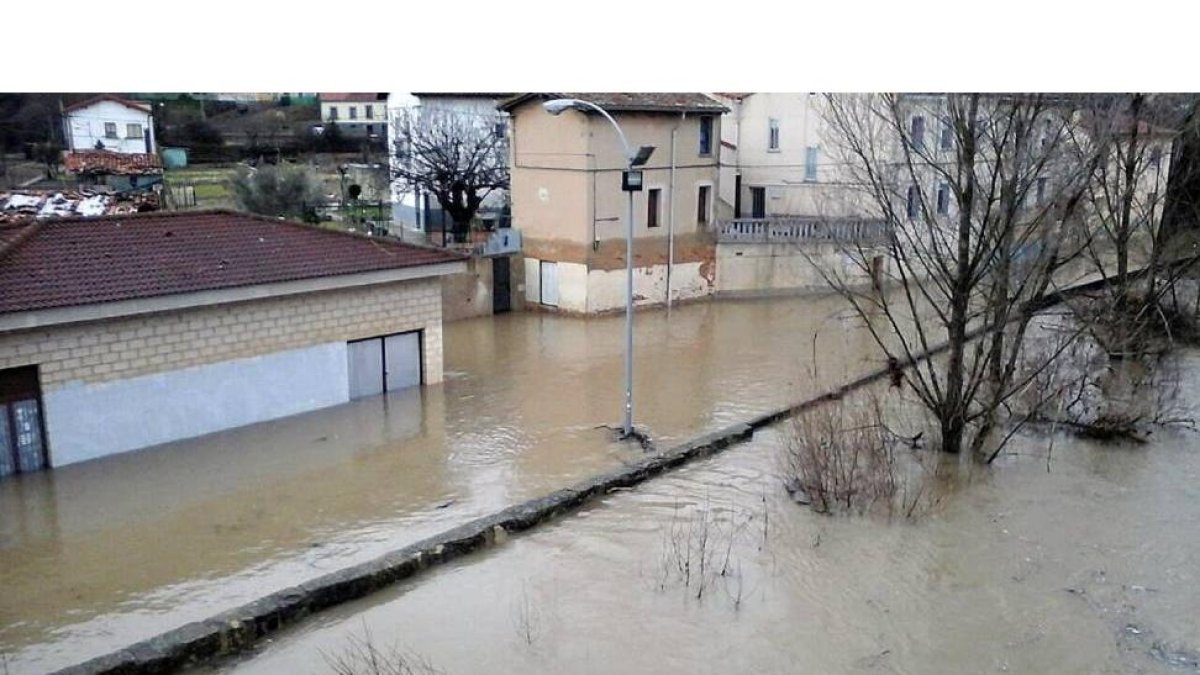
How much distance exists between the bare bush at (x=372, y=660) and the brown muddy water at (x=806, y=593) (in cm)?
5

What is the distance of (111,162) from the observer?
24.2 meters

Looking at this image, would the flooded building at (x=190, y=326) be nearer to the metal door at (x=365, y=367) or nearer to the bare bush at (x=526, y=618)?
the metal door at (x=365, y=367)

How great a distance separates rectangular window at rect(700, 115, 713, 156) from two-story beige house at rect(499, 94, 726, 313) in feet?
0.08

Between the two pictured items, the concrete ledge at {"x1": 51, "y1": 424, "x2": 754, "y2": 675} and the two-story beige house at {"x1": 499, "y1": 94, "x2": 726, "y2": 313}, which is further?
the two-story beige house at {"x1": 499, "y1": 94, "x2": 726, "y2": 313}

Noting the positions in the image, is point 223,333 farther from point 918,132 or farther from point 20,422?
point 918,132

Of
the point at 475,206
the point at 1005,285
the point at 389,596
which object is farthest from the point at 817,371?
the point at 475,206

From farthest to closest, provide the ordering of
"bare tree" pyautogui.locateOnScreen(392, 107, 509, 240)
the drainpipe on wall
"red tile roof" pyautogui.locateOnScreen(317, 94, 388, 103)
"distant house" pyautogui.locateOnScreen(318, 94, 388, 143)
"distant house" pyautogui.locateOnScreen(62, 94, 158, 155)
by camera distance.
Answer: "distant house" pyautogui.locateOnScreen(318, 94, 388, 143) → "bare tree" pyautogui.locateOnScreen(392, 107, 509, 240) → the drainpipe on wall → "distant house" pyautogui.locateOnScreen(62, 94, 158, 155) → "red tile roof" pyautogui.locateOnScreen(317, 94, 388, 103)

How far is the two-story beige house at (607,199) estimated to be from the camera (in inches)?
784

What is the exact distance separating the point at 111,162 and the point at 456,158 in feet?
29.6

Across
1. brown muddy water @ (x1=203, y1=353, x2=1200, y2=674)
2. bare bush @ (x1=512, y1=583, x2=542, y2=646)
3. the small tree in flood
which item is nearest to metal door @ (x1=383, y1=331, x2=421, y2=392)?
brown muddy water @ (x1=203, y1=353, x2=1200, y2=674)

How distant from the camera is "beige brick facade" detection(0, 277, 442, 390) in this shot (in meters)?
10.8

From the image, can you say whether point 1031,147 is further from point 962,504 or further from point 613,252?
point 613,252

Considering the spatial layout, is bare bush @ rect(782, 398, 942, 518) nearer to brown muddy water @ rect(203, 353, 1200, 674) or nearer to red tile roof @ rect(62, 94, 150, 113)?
brown muddy water @ rect(203, 353, 1200, 674)

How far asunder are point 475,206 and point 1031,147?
17929 mm
